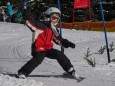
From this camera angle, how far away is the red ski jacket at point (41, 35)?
6.68m

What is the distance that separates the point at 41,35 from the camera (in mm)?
6695

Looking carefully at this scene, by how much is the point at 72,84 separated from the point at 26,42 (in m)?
7.20

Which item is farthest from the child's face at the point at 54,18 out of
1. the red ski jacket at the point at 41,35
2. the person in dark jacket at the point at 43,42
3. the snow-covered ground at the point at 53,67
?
the snow-covered ground at the point at 53,67

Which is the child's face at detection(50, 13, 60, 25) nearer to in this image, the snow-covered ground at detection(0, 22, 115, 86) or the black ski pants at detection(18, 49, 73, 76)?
the black ski pants at detection(18, 49, 73, 76)

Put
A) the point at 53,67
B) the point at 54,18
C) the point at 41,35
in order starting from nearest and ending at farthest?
the point at 41,35 → the point at 54,18 → the point at 53,67

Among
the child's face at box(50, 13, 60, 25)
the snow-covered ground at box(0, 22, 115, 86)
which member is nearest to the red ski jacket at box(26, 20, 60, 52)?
the child's face at box(50, 13, 60, 25)

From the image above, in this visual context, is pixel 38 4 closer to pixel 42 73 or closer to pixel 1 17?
pixel 1 17

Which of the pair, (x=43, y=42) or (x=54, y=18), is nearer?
(x=43, y=42)

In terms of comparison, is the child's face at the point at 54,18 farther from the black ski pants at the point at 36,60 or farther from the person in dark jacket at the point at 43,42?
the black ski pants at the point at 36,60

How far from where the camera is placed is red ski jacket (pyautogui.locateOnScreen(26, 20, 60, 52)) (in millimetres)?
6684

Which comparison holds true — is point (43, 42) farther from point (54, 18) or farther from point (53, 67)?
point (53, 67)

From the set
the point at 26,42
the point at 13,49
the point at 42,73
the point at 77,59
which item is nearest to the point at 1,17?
the point at 26,42

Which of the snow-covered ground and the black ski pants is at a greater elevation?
the black ski pants

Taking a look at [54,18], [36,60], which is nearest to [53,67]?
[36,60]
